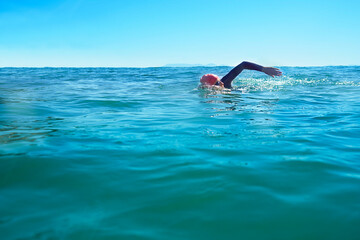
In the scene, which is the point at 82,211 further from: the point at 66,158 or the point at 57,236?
the point at 66,158

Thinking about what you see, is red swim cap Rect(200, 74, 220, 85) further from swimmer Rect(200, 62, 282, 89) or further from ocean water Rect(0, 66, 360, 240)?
ocean water Rect(0, 66, 360, 240)

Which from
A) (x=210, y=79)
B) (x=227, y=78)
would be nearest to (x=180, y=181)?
(x=227, y=78)

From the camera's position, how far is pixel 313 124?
13.7ft

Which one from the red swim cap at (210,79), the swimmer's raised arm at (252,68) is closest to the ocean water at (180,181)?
the swimmer's raised arm at (252,68)

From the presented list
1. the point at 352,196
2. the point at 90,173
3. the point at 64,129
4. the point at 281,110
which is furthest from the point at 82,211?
the point at 281,110

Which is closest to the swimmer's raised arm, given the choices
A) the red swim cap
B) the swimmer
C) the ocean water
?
the swimmer

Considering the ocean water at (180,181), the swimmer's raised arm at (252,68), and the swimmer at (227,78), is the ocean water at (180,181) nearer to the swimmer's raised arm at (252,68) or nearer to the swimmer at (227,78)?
the swimmer's raised arm at (252,68)

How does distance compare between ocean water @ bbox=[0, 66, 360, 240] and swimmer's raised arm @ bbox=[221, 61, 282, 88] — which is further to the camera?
swimmer's raised arm @ bbox=[221, 61, 282, 88]

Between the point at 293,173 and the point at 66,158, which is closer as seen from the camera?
the point at 293,173

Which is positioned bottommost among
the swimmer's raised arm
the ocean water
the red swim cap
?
the ocean water

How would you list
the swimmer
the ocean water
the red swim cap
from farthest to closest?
1. the red swim cap
2. the swimmer
3. the ocean water

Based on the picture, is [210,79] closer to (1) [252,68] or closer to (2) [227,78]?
(2) [227,78]

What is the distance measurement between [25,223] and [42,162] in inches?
40.1

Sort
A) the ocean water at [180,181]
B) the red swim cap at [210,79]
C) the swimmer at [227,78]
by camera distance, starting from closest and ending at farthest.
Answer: the ocean water at [180,181] < the swimmer at [227,78] < the red swim cap at [210,79]
